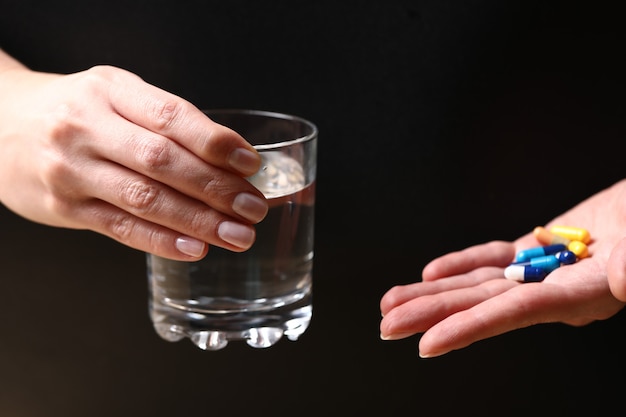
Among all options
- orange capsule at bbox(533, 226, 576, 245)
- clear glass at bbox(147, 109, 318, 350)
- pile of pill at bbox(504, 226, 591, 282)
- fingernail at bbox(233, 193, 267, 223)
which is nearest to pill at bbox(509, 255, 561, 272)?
pile of pill at bbox(504, 226, 591, 282)

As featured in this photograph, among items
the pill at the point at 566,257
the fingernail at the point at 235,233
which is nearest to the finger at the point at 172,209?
the fingernail at the point at 235,233

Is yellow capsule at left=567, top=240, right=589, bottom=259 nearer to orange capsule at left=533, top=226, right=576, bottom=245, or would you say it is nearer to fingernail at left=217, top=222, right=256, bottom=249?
orange capsule at left=533, top=226, right=576, bottom=245

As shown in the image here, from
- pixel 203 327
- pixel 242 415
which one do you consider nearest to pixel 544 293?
pixel 203 327

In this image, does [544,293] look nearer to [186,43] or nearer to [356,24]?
[356,24]

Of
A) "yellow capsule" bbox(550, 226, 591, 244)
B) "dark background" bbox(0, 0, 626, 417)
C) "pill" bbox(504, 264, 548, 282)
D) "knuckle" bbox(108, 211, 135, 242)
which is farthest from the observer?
"dark background" bbox(0, 0, 626, 417)

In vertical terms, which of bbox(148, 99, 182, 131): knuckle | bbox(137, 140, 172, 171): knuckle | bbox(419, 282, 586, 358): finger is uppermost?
bbox(148, 99, 182, 131): knuckle
